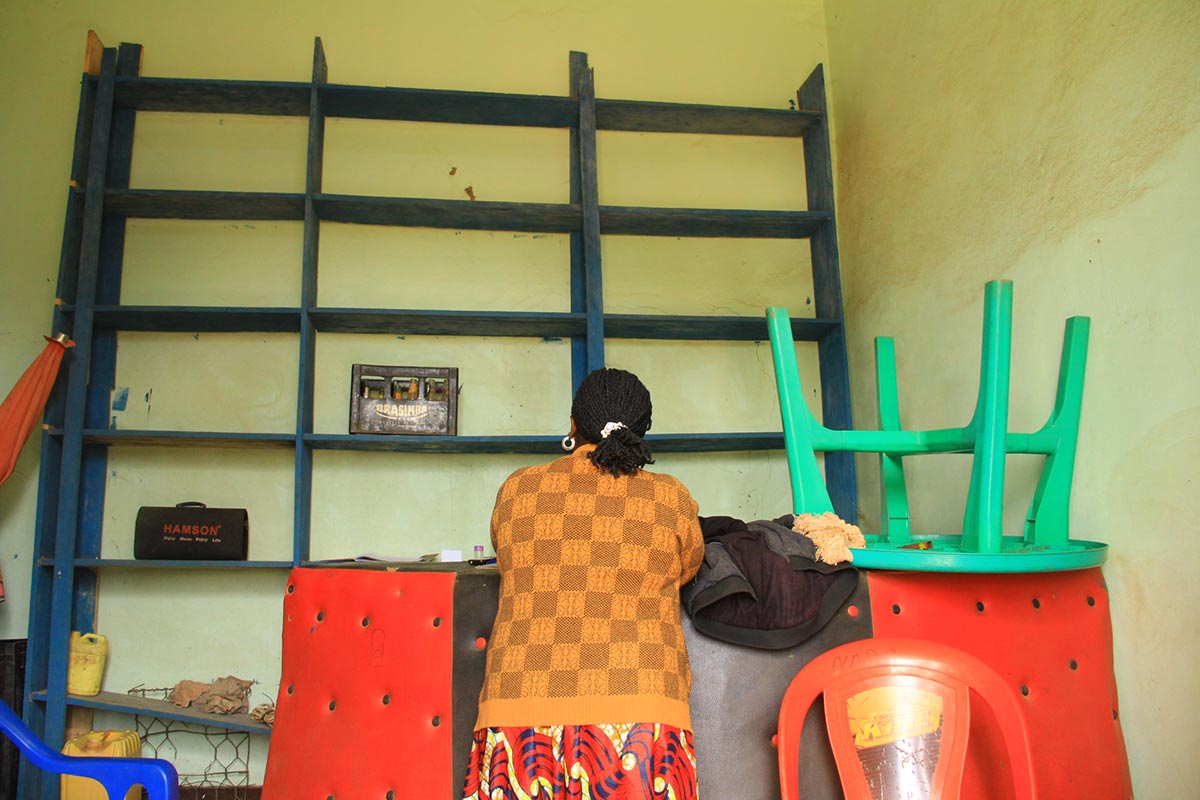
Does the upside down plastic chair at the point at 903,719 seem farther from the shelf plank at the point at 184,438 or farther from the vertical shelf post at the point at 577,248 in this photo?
the shelf plank at the point at 184,438

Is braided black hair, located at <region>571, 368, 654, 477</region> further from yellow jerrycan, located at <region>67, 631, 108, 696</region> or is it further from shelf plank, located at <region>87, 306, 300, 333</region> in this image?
yellow jerrycan, located at <region>67, 631, 108, 696</region>

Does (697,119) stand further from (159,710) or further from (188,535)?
(159,710)

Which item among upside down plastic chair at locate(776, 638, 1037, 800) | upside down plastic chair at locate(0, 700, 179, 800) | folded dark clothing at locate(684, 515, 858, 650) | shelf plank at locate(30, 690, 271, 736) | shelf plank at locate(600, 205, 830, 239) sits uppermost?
shelf plank at locate(600, 205, 830, 239)

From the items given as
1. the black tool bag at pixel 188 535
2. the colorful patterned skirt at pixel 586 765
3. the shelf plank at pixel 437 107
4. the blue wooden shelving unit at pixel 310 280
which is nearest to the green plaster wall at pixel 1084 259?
the blue wooden shelving unit at pixel 310 280

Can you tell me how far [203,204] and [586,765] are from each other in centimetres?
254

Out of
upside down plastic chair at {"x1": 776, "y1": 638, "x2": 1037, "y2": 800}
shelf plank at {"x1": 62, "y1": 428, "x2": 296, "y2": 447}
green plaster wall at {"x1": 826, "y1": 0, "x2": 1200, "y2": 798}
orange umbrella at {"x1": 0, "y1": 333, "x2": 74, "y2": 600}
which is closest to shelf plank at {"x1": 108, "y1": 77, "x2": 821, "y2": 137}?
green plaster wall at {"x1": 826, "y1": 0, "x2": 1200, "y2": 798}

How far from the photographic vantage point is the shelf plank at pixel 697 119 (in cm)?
310

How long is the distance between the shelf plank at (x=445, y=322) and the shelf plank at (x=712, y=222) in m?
0.45

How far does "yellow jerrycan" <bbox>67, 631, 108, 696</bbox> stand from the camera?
8.58 feet

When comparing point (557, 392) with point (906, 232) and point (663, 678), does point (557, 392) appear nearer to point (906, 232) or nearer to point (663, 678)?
point (906, 232)

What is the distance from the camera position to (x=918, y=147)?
8.73 feet

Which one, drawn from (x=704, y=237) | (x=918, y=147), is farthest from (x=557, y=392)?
(x=918, y=147)

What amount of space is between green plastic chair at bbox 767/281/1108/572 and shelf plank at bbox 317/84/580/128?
1.66m

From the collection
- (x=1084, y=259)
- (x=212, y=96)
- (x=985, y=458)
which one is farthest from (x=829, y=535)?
(x=212, y=96)
